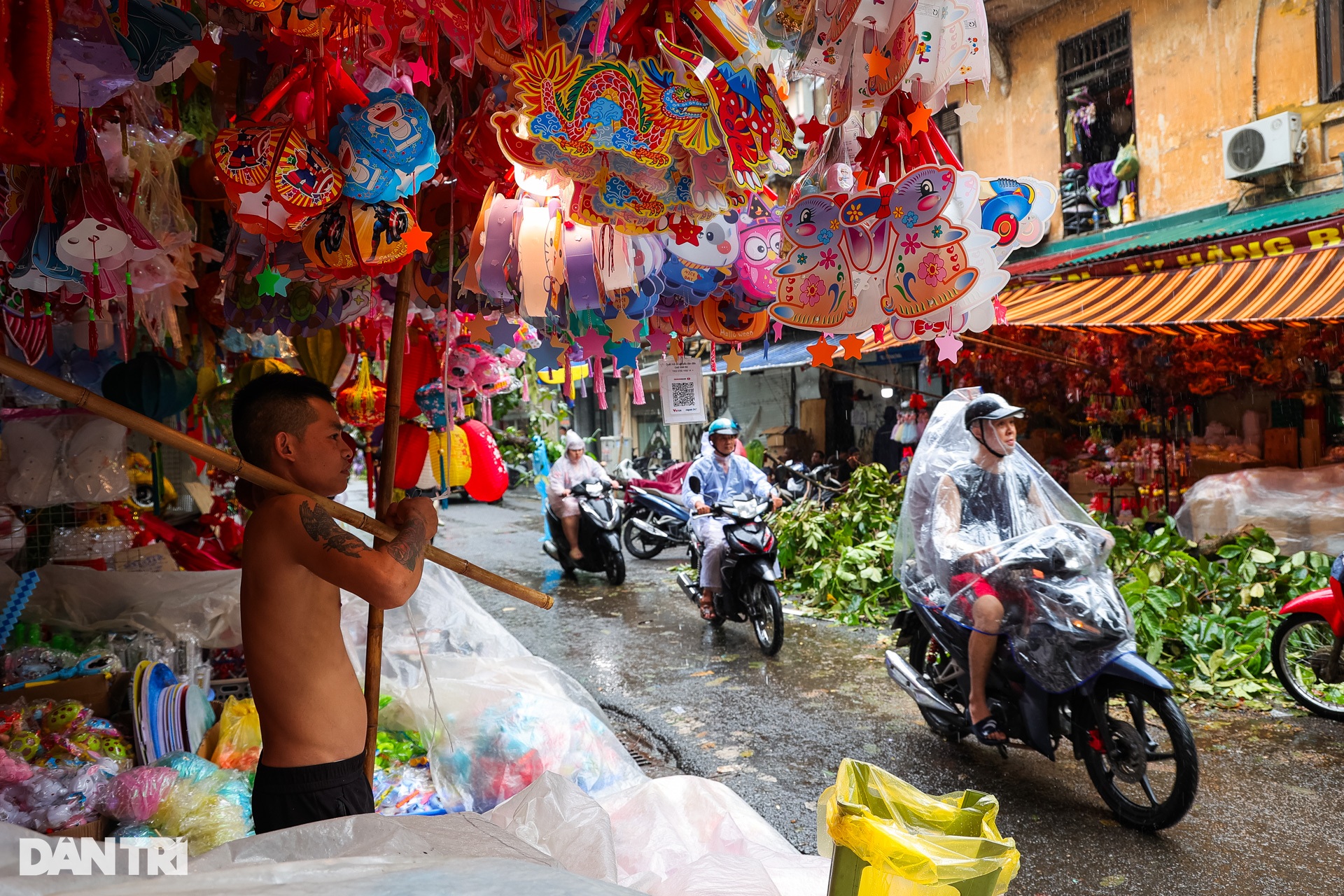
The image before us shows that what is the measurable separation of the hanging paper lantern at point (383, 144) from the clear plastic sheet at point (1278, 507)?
723cm

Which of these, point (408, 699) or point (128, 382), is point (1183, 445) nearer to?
point (408, 699)

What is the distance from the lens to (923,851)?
1.55m

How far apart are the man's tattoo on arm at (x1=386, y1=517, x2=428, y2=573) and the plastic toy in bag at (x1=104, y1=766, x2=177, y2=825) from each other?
1285 millimetres

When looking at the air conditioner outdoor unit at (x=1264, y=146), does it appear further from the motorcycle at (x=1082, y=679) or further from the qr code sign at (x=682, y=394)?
the qr code sign at (x=682, y=394)

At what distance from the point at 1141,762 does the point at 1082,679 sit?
1.33 feet

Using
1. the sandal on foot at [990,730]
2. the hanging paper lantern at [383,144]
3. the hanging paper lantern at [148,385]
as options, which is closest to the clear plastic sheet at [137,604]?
the hanging paper lantern at [148,385]

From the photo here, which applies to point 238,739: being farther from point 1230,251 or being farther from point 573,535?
point 1230,251

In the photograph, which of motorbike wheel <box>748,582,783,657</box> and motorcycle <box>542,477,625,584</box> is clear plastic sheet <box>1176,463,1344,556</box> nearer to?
motorbike wheel <box>748,582,783,657</box>

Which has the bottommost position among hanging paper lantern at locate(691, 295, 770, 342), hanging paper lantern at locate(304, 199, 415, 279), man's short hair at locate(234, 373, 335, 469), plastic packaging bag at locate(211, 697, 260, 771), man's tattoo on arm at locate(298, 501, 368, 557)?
plastic packaging bag at locate(211, 697, 260, 771)

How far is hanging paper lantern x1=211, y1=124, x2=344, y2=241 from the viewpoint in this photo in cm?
223

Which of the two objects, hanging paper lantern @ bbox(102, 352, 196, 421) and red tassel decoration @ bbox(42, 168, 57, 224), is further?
hanging paper lantern @ bbox(102, 352, 196, 421)

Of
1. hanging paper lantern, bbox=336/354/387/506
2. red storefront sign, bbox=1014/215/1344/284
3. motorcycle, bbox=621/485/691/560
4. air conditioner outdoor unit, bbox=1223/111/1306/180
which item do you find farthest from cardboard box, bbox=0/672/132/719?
air conditioner outdoor unit, bbox=1223/111/1306/180

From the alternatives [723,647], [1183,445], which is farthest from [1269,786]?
[1183,445]

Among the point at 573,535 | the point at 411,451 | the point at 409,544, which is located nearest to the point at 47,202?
the point at 409,544
